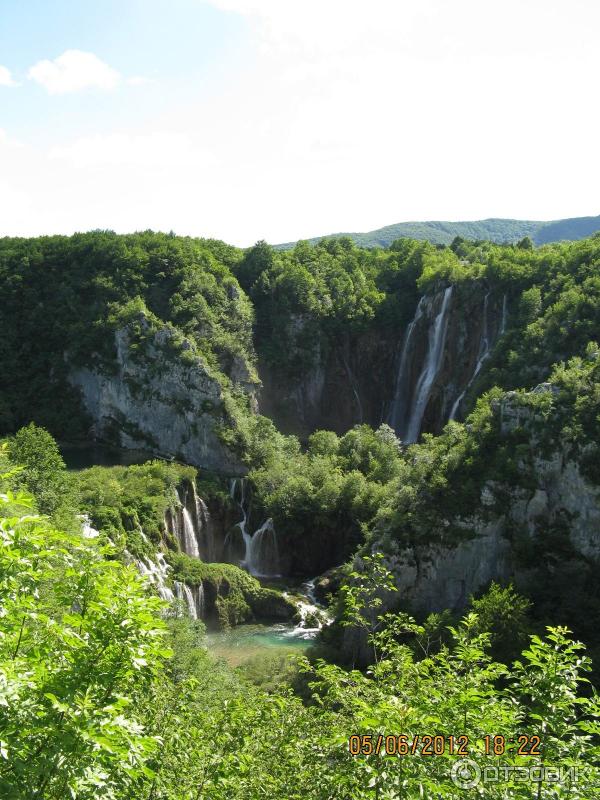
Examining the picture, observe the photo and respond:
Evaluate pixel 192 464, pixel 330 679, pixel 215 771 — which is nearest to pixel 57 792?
pixel 215 771

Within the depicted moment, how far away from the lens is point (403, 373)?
5797cm

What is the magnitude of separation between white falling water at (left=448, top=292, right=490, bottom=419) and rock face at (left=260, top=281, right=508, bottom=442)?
0.08 meters

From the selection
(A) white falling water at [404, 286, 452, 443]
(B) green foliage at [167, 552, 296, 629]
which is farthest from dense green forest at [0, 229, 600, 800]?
(A) white falling water at [404, 286, 452, 443]

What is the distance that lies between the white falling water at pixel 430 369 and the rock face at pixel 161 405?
52.9ft

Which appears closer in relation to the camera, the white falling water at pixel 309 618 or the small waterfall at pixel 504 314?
the white falling water at pixel 309 618

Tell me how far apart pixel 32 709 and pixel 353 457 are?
3901 centimetres

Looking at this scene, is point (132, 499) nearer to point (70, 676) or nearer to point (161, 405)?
point (161, 405)

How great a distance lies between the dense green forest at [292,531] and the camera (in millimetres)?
6289

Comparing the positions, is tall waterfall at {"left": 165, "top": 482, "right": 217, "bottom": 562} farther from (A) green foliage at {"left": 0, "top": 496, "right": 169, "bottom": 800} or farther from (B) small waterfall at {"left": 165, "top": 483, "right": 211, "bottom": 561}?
(A) green foliage at {"left": 0, "top": 496, "right": 169, "bottom": 800}

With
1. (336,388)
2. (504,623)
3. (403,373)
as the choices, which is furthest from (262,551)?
(336,388)

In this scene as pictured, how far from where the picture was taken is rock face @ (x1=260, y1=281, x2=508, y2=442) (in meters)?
52.6

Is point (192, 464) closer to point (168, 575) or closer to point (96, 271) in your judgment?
point (168, 575)
